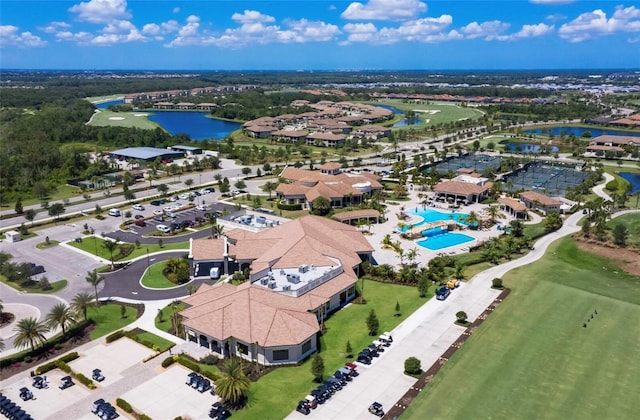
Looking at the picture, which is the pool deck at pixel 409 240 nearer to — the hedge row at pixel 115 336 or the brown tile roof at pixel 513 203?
the brown tile roof at pixel 513 203

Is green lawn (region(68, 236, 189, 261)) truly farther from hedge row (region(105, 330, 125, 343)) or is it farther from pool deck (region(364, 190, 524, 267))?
pool deck (region(364, 190, 524, 267))

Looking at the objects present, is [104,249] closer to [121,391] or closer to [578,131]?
[121,391]

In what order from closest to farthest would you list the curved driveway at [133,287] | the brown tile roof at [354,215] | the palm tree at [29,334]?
1. the palm tree at [29,334]
2. the curved driveway at [133,287]
3. the brown tile roof at [354,215]

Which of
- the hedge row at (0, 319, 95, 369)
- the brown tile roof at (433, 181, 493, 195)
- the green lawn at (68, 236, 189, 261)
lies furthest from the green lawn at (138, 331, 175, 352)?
the brown tile roof at (433, 181, 493, 195)

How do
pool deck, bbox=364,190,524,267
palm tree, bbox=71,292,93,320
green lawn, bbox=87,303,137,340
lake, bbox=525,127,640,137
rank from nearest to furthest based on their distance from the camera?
1. green lawn, bbox=87,303,137,340
2. palm tree, bbox=71,292,93,320
3. pool deck, bbox=364,190,524,267
4. lake, bbox=525,127,640,137

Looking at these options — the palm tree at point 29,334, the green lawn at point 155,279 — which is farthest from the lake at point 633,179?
the palm tree at point 29,334
